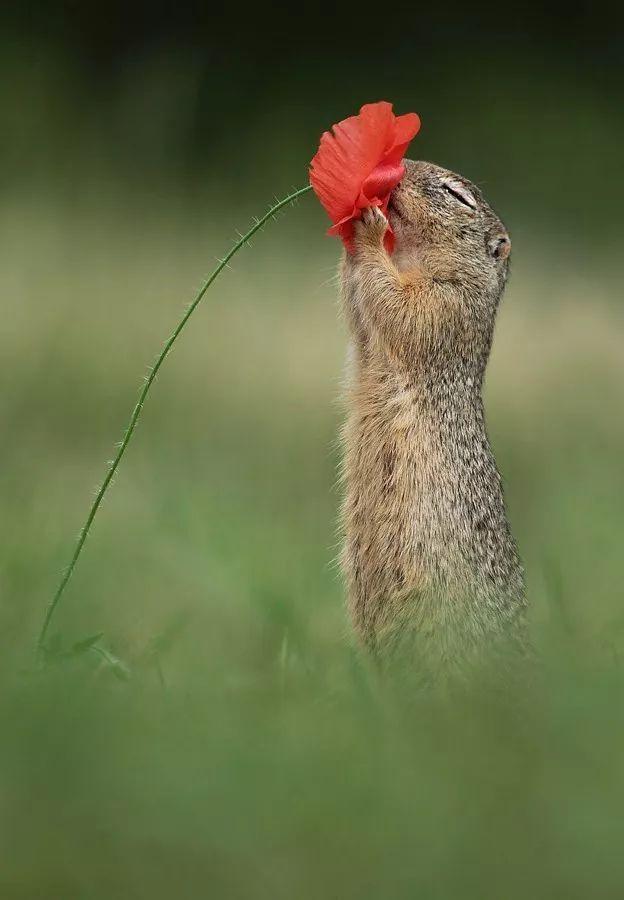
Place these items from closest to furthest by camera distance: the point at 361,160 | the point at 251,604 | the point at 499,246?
1. the point at 361,160
2. the point at 251,604
3. the point at 499,246

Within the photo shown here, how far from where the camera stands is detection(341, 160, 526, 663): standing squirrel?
12.6ft

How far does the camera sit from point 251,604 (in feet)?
13.9

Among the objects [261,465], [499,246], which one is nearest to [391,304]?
[499,246]

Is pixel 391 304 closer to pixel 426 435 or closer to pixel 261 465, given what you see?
pixel 426 435

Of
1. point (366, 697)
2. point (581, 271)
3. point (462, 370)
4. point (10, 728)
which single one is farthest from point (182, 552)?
point (581, 271)

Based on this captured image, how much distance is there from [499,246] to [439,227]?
12.6 inches

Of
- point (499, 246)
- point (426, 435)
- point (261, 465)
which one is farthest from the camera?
point (261, 465)

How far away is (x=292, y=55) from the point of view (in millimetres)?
9477

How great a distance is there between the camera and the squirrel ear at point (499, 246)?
15.3 feet

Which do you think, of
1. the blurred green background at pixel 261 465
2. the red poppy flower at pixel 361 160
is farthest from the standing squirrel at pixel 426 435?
the blurred green background at pixel 261 465

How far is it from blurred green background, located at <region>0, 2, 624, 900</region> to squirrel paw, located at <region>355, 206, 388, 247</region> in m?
0.74

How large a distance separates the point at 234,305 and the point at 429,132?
2874 mm

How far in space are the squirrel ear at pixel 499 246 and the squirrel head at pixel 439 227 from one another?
58 mm

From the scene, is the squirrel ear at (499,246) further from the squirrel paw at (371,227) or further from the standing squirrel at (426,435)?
the squirrel paw at (371,227)
